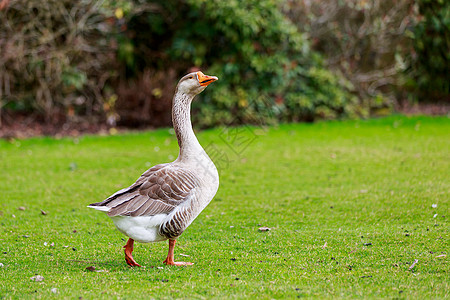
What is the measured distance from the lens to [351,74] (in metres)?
17.5

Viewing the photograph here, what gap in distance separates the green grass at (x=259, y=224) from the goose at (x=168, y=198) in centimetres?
39

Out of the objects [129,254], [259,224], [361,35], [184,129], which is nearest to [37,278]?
[129,254]

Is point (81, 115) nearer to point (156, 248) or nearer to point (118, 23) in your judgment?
point (118, 23)

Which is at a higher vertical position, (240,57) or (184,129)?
(240,57)

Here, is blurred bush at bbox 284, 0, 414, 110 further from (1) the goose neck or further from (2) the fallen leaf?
(2) the fallen leaf

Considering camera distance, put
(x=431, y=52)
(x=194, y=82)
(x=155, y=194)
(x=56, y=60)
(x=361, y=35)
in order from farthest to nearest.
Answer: (x=361, y=35) < (x=431, y=52) < (x=56, y=60) < (x=194, y=82) < (x=155, y=194)

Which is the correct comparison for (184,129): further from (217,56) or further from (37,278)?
(217,56)

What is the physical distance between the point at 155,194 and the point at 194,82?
1309mm

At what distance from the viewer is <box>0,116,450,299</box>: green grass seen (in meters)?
4.84

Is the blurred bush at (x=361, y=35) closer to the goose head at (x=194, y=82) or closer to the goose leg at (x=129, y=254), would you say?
the goose head at (x=194, y=82)

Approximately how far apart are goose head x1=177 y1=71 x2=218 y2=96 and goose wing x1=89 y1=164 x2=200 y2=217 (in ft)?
2.90

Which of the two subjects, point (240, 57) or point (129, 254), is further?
point (240, 57)

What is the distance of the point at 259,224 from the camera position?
7.12 m

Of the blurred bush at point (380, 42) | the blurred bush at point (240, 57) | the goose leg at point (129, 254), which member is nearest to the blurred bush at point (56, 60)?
the blurred bush at point (240, 57)
